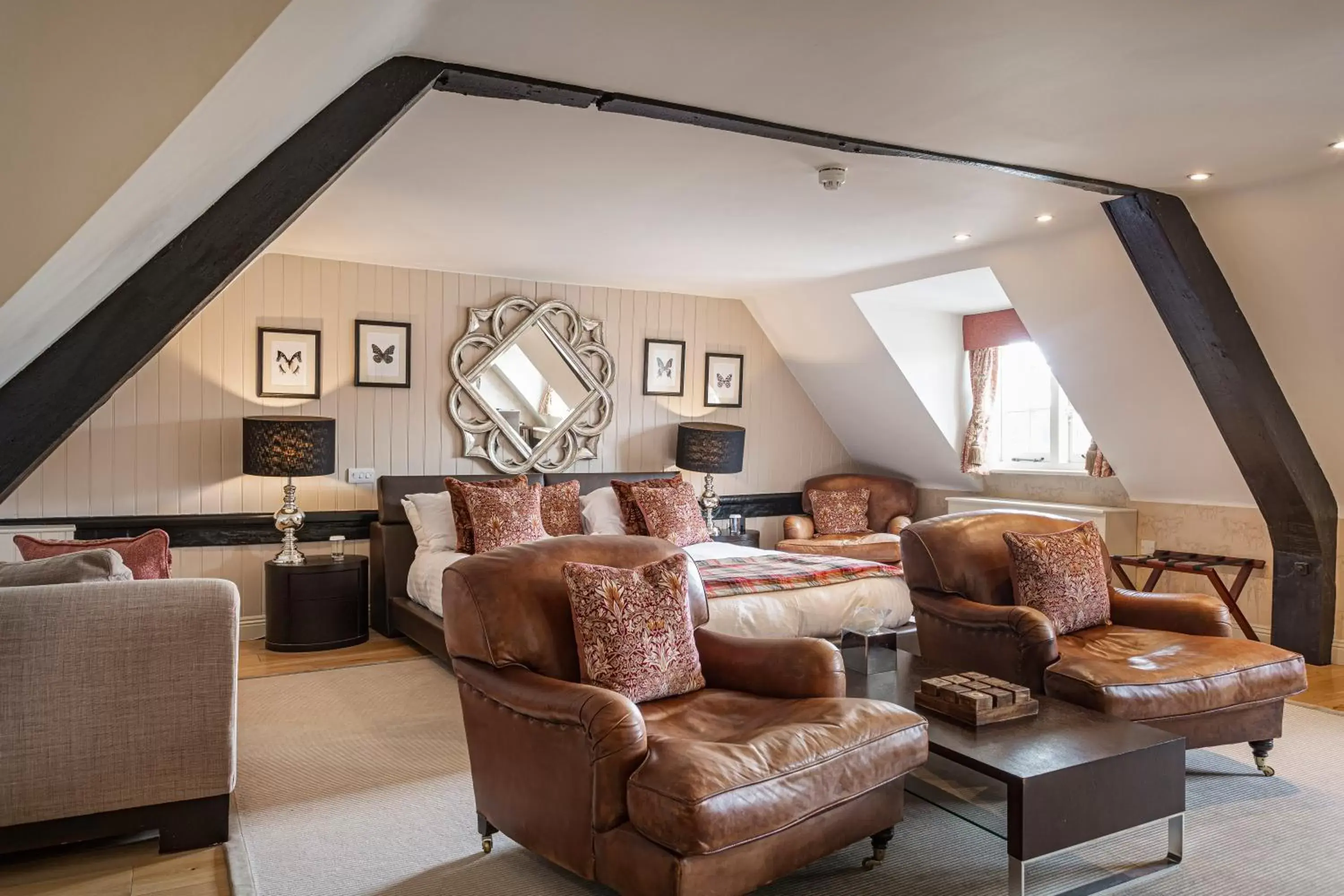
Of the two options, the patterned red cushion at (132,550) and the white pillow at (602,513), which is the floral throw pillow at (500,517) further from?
the patterned red cushion at (132,550)

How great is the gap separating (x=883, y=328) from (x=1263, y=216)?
107 inches

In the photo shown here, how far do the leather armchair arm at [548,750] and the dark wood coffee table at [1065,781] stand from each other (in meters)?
0.94

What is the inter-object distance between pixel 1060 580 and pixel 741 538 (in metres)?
3.44

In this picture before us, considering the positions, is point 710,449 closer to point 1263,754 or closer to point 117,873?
point 1263,754

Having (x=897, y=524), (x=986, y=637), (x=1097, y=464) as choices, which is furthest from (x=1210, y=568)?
(x=986, y=637)

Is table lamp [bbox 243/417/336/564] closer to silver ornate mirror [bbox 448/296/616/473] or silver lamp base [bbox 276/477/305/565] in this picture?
silver lamp base [bbox 276/477/305/565]

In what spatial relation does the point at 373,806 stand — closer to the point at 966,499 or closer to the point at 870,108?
the point at 870,108

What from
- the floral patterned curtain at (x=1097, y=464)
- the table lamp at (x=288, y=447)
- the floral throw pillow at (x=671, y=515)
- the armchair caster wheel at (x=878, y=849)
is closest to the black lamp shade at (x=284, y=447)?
the table lamp at (x=288, y=447)

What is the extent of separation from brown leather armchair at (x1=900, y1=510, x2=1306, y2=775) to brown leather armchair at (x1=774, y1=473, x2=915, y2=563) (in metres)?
2.81

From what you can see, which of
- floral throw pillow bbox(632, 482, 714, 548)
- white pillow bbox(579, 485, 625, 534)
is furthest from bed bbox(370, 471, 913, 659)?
white pillow bbox(579, 485, 625, 534)

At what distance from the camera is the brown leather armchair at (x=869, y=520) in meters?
6.98

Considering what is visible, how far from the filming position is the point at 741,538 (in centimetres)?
705

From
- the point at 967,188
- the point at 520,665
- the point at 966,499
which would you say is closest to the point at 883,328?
the point at 966,499

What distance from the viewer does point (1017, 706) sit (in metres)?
2.85
